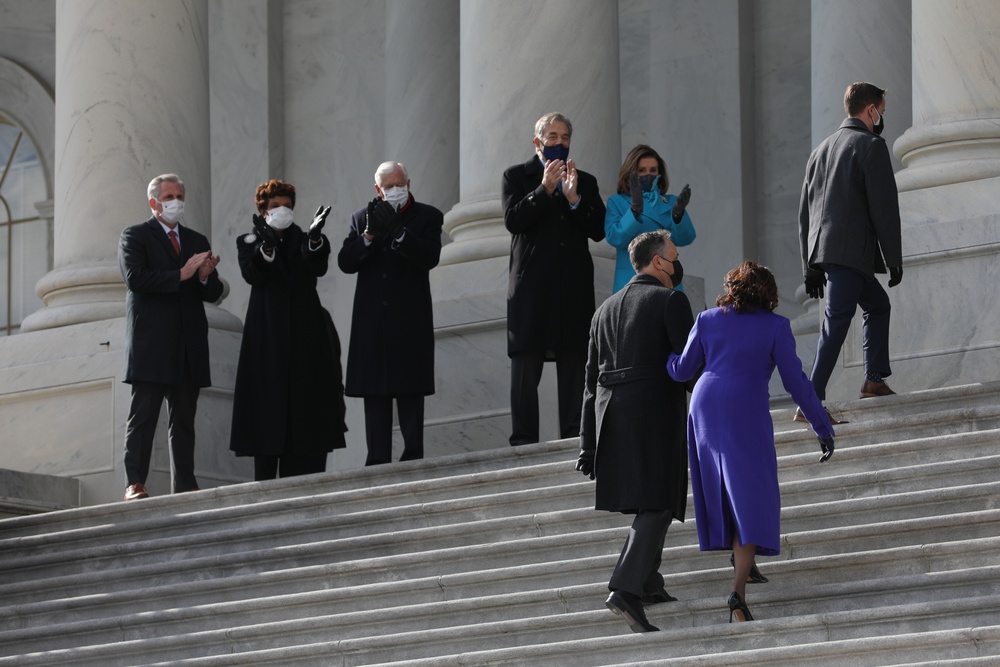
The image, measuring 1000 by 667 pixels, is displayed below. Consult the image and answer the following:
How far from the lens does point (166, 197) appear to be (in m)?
13.5

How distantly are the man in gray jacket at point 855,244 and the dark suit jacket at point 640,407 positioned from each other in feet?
5.89

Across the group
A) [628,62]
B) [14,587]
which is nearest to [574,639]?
[14,587]

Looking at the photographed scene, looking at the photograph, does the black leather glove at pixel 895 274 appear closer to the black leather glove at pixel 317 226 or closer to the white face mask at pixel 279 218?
the black leather glove at pixel 317 226

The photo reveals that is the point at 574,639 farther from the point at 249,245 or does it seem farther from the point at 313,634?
the point at 249,245

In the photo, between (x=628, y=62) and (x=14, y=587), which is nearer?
(x=14, y=587)

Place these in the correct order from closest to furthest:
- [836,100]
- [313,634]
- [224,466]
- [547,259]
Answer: [313,634]
[547,259]
[224,466]
[836,100]

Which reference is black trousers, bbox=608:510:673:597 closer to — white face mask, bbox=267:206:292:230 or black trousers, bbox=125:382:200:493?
white face mask, bbox=267:206:292:230

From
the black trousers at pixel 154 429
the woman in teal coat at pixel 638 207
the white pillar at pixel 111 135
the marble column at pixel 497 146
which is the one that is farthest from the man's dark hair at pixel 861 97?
the white pillar at pixel 111 135

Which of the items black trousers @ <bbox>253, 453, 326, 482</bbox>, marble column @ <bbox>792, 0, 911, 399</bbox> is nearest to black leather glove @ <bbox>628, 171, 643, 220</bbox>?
black trousers @ <bbox>253, 453, 326, 482</bbox>

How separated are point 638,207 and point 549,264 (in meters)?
0.79

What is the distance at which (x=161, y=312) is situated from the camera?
1328cm

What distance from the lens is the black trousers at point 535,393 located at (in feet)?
40.6

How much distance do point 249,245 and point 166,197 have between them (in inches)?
25.6

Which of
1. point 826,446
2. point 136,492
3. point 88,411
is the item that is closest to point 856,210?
point 826,446
